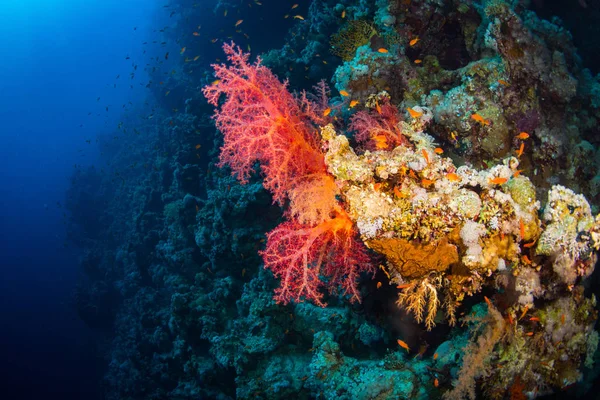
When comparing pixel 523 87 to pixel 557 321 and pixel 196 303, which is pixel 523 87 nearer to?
pixel 557 321

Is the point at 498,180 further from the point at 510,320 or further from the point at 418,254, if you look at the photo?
the point at 510,320

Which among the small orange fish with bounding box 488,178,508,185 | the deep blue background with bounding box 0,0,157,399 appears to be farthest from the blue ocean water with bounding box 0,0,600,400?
the deep blue background with bounding box 0,0,157,399

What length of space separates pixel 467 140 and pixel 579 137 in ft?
8.34

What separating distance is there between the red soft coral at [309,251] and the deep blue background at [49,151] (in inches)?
811

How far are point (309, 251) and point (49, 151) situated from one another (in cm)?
7354

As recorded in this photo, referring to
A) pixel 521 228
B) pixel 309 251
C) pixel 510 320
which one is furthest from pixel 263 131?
pixel 510 320

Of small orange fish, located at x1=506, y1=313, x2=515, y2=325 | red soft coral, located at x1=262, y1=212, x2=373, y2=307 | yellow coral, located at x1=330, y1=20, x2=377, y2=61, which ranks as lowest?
small orange fish, located at x1=506, y1=313, x2=515, y2=325

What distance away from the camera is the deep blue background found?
2133 cm

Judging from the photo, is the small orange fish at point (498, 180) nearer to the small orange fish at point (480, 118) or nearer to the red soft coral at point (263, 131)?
the small orange fish at point (480, 118)

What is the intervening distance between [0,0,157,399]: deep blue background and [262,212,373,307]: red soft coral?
67.6ft

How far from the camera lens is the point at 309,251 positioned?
441cm

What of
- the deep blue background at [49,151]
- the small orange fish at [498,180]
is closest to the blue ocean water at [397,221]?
the small orange fish at [498,180]

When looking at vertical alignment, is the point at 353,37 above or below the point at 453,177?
above

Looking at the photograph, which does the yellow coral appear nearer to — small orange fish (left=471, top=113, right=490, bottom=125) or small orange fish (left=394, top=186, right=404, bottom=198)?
small orange fish (left=471, top=113, right=490, bottom=125)
